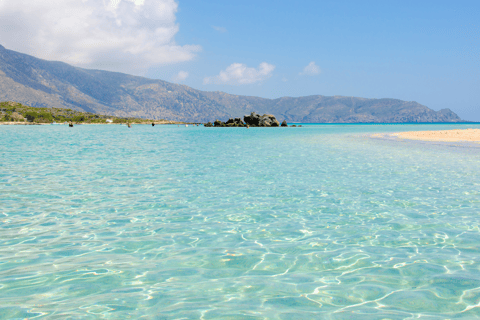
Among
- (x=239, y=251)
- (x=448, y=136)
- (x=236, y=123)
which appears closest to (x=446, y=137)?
(x=448, y=136)

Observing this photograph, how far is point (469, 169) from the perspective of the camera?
19.2m

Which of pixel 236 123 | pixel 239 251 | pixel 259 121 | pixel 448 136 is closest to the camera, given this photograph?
pixel 239 251

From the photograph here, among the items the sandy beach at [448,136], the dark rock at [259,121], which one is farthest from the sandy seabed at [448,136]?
the dark rock at [259,121]

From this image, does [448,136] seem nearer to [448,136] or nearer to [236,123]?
[448,136]

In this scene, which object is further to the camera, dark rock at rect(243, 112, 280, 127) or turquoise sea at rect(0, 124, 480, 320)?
dark rock at rect(243, 112, 280, 127)

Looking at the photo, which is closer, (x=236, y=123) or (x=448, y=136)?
(x=448, y=136)

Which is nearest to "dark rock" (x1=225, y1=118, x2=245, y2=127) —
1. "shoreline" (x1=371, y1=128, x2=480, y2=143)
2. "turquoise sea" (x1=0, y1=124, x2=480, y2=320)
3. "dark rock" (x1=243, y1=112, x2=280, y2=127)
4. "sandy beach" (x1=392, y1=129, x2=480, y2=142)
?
"dark rock" (x1=243, y1=112, x2=280, y2=127)

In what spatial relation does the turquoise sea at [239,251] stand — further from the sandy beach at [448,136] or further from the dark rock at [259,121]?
the dark rock at [259,121]

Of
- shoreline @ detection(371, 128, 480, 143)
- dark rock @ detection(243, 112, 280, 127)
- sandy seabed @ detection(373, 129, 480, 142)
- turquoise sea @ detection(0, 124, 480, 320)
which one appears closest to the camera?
turquoise sea @ detection(0, 124, 480, 320)

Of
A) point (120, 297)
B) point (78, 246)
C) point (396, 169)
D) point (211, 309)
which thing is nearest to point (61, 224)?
point (78, 246)

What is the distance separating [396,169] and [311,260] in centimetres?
1519

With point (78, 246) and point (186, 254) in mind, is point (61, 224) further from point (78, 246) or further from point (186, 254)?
point (186, 254)

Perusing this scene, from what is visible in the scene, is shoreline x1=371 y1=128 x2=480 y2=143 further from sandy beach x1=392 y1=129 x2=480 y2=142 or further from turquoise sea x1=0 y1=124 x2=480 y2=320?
turquoise sea x1=0 y1=124 x2=480 y2=320

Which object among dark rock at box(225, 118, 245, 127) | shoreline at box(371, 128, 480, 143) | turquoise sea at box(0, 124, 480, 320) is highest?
dark rock at box(225, 118, 245, 127)
